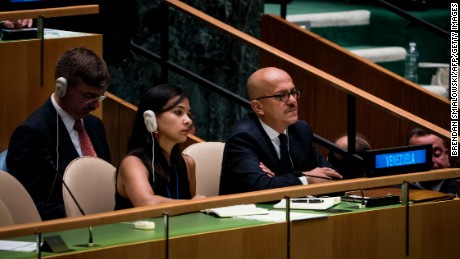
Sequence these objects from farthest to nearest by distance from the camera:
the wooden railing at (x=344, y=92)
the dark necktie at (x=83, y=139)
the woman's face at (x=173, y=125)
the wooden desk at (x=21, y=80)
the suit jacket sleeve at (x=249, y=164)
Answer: the wooden railing at (x=344, y=92)
the wooden desk at (x=21, y=80)
the dark necktie at (x=83, y=139)
the suit jacket sleeve at (x=249, y=164)
the woman's face at (x=173, y=125)

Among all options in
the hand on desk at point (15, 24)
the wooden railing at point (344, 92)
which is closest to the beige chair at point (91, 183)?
the hand on desk at point (15, 24)

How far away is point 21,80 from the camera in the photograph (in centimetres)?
547

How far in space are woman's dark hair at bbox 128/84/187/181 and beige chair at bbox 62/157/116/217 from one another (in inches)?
5.7

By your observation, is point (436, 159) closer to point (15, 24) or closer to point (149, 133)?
point (149, 133)

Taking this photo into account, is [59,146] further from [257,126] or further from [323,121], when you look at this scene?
[323,121]

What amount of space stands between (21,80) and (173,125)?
3.27 feet

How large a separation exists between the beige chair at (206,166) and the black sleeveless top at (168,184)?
0.38 m

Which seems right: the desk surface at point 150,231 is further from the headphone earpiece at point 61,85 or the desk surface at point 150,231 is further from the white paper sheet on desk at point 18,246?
the headphone earpiece at point 61,85

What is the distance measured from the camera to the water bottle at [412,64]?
8438 millimetres

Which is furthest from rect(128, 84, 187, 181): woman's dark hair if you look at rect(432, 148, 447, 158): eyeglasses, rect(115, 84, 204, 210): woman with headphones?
rect(432, 148, 447, 158): eyeglasses

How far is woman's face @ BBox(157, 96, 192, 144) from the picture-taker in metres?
4.80

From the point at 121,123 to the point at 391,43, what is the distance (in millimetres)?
3008

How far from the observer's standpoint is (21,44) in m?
5.45

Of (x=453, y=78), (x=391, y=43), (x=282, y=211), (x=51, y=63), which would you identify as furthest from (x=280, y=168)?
(x=391, y=43)
